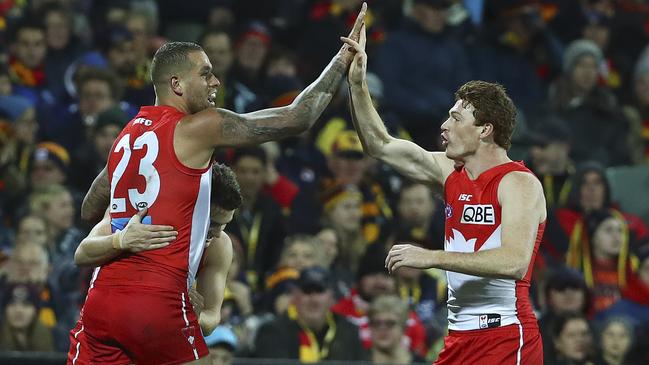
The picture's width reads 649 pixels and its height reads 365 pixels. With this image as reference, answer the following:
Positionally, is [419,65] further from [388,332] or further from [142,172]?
[142,172]

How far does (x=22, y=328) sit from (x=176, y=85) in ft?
11.8

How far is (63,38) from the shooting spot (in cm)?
1185

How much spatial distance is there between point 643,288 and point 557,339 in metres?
1.54

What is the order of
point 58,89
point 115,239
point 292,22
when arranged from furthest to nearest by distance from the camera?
point 292,22 < point 58,89 < point 115,239

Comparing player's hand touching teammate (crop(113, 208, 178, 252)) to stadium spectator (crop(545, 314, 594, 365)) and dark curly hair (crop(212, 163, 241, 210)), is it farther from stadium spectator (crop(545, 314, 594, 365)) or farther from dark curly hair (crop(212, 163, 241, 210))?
stadium spectator (crop(545, 314, 594, 365))

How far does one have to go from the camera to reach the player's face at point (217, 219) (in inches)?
255

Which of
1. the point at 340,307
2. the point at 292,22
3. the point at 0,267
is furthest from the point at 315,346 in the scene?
the point at 292,22

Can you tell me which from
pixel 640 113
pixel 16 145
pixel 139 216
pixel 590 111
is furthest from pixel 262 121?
pixel 640 113

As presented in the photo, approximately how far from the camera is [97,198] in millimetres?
6469

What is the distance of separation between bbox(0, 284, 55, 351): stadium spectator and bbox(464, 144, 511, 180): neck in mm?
3868

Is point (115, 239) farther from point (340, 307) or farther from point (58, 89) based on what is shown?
point (58, 89)

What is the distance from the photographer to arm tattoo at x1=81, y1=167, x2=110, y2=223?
6432 mm

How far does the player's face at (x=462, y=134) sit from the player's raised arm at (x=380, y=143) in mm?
228

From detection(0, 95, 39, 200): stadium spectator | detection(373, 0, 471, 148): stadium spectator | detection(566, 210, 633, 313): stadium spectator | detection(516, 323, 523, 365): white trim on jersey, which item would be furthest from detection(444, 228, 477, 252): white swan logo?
detection(373, 0, 471, 148): stadium spectator
